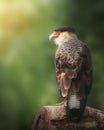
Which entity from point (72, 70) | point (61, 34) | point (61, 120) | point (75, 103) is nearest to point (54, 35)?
point (61, 34)

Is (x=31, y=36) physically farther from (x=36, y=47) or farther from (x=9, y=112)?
(x=9, y=112)

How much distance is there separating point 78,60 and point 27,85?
1.38ft

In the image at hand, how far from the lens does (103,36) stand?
3.82 meters

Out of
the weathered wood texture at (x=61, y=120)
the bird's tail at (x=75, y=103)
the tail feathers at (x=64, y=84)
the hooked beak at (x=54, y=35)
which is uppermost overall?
the hooked beak at (x=54, y=35)

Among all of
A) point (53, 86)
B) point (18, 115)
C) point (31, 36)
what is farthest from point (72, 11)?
point (18, 115)

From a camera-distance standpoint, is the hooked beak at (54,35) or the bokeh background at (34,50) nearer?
the bokeh background at (34,50)

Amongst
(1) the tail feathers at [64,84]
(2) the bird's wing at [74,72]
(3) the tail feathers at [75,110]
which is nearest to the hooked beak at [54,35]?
(2) the bird's wing at [74,72]

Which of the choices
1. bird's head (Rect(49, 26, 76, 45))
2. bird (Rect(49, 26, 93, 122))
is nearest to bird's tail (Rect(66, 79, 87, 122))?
bird (Rect(49, 26, 93, 122))

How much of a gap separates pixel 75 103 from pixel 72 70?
0.25m

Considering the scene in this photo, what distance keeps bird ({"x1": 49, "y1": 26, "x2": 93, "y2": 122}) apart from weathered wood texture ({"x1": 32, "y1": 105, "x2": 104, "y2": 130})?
1.5 inches

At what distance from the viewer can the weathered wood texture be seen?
3545 mm

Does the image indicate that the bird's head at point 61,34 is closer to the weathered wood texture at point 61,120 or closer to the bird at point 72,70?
the bird at point 72,70

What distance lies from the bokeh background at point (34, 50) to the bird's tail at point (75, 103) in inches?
3.2

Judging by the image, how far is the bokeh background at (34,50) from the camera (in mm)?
3594
